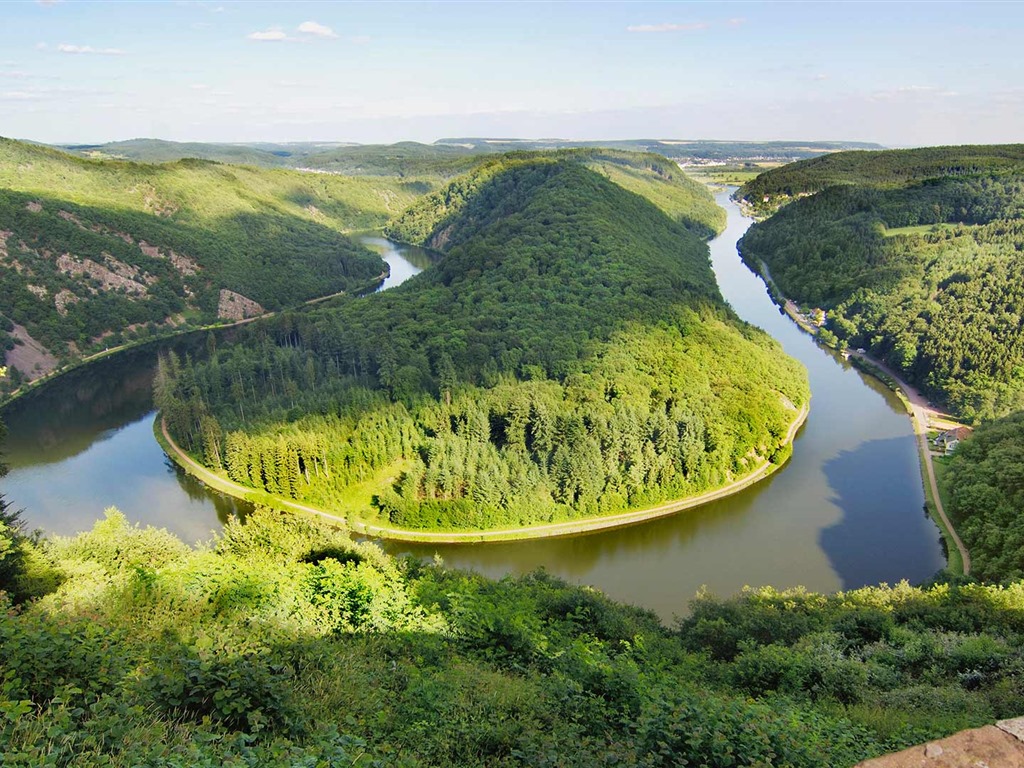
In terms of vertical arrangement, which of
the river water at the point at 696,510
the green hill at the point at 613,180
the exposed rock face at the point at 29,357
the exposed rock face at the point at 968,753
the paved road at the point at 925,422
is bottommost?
the river water at the point at 696,510

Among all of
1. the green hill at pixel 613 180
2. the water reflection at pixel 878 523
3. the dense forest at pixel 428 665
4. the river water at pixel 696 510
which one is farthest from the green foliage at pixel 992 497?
the green hill at pixel 613 180

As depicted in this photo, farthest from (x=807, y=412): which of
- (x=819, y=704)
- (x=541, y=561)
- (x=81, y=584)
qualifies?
(x=81, y=584)

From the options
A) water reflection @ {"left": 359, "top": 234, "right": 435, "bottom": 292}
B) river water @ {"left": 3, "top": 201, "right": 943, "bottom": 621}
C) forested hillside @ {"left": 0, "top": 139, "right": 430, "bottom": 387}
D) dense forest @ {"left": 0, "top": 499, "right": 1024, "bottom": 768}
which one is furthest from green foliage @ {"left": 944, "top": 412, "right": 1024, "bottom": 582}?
water reflection @ {"left": 359, "top": 234, "right": 435, "bottom": 292}

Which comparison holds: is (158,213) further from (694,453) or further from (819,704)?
(819,704)

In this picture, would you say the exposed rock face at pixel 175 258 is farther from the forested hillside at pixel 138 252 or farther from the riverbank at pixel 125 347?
the riverbank at pixel 125 347

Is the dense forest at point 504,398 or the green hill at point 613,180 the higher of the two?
the green hill at point 613,180

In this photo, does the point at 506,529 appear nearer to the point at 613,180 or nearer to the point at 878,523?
the point at 878,523
